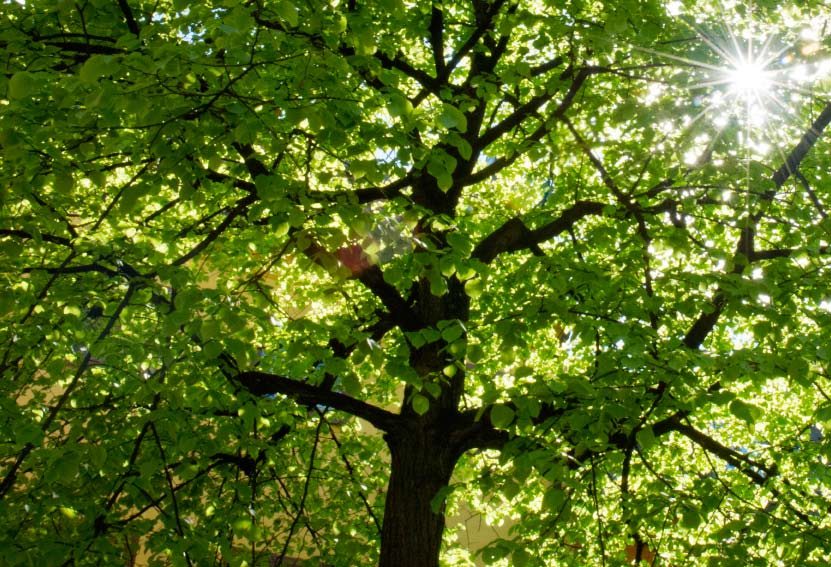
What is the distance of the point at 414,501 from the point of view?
6906mm

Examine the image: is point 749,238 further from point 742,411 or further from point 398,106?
point 398,106

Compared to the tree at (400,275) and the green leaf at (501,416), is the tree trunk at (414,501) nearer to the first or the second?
the tree at (400,275)

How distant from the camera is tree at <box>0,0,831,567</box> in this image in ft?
14.1

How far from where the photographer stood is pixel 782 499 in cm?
537

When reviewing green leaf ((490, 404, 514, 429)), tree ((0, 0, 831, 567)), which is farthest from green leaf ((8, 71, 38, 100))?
green leaf ((490, 404, 514, 429))

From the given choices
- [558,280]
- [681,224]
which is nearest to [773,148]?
[681,224]

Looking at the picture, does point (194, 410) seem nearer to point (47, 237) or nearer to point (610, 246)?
point (47, 237)

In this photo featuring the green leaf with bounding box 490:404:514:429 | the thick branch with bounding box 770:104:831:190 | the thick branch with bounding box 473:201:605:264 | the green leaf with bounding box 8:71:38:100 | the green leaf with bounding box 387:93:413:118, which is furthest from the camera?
the thick branch with bounding box 473:201:605:264

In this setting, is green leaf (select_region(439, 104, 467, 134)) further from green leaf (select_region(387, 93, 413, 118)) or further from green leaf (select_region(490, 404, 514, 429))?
green leaf (select_region(490, 404, 514, 429))

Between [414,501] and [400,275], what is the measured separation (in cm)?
301

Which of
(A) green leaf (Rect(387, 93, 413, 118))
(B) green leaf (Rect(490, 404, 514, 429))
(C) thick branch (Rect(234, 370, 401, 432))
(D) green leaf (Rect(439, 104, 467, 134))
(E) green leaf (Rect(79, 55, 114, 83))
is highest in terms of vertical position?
(C) thick branch (Rect(234, 370, 401, 432))

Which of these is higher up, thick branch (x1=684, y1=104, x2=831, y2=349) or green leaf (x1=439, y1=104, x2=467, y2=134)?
thick branch (x1=684, y1=104, x2=831, y2=349)

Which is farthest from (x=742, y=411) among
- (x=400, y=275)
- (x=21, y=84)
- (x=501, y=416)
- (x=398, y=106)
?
(x=21, y=84)

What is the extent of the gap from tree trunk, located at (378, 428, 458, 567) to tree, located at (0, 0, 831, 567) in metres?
0.03
